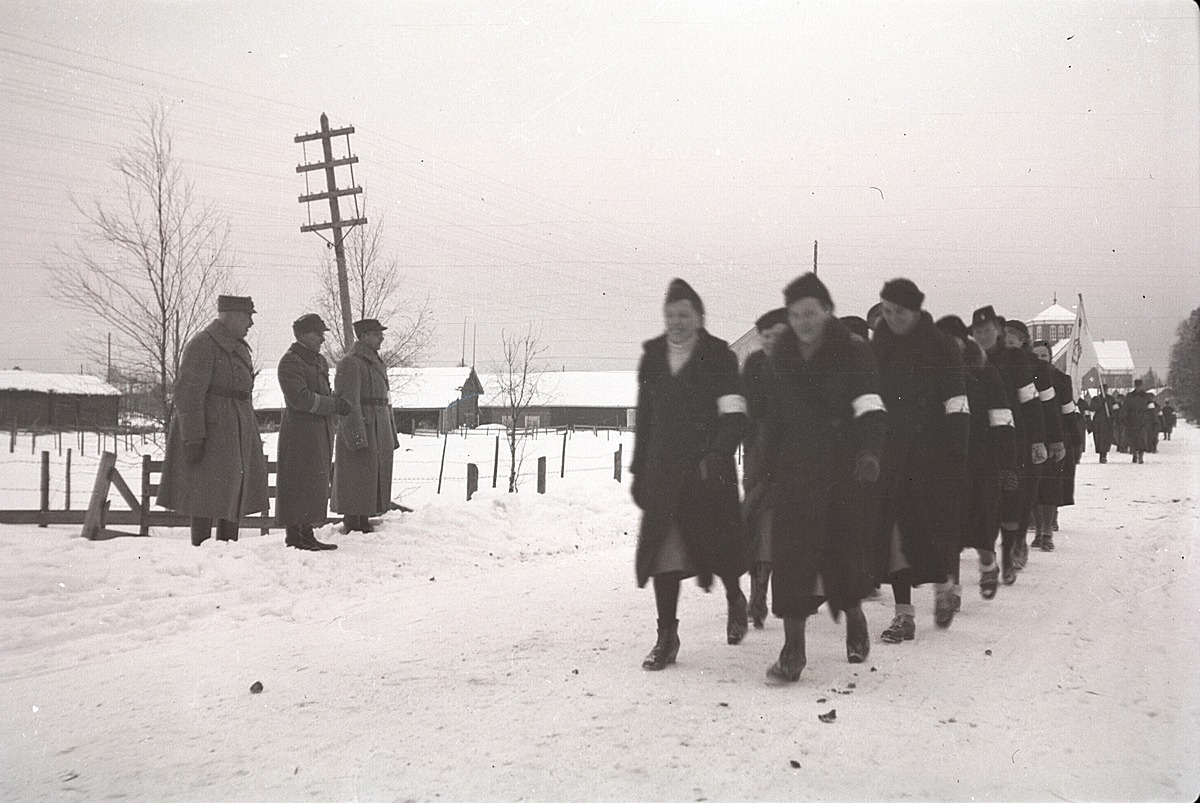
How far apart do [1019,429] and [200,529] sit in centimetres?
621

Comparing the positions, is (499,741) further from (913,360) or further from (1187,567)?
(1187,567)

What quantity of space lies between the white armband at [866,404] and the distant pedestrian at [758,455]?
1.45 feet

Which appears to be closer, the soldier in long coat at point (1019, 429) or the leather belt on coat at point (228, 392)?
the leather belt on coat at point (228, 392)

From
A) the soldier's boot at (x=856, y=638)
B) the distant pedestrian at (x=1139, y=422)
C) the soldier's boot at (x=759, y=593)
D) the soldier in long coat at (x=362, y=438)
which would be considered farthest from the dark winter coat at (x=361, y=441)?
the distant pedestrian at (x=1139, y=422)

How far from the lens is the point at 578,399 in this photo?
5.14 meters

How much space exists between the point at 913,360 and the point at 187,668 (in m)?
4.19

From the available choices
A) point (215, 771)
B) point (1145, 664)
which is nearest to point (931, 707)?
point (1145, 664)

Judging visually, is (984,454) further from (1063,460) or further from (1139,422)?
(1139,422)

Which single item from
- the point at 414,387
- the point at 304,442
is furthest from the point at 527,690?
the point at 414,387

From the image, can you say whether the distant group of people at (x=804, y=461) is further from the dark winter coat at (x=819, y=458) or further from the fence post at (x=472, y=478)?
the fence post at (x=472, y=478)

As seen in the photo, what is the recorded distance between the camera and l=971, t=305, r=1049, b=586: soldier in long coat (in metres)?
6.41

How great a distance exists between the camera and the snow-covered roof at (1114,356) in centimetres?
530

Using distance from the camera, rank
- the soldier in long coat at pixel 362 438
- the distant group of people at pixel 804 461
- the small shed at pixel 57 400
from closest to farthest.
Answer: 1. the distant group of people at pixel 804 461
2. the small shed at pixel 57 400
3. the soldier in long coat at pixel 362 438

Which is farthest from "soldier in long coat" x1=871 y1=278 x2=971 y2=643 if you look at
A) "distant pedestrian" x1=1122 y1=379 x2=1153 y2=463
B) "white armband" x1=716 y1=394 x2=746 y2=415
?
"distant pedestrian" x1=1122 y1=379 x2=1153 y2=463
